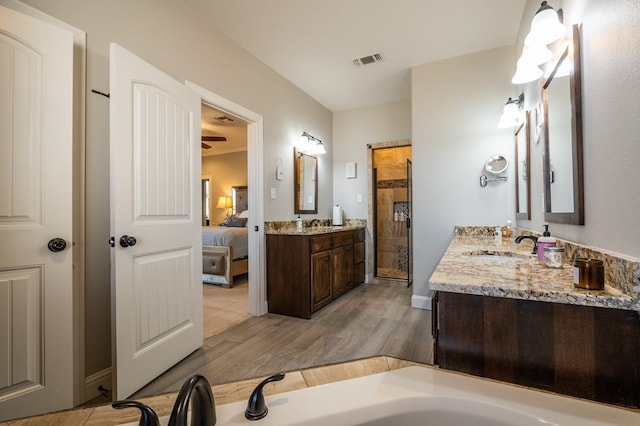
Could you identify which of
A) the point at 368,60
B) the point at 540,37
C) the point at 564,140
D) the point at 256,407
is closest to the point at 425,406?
the point at 256,407

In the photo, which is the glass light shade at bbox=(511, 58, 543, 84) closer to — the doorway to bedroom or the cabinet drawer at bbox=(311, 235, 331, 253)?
the cabinet drawer at bbox=(311, 235, 331, 253)

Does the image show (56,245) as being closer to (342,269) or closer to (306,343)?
(306,343)

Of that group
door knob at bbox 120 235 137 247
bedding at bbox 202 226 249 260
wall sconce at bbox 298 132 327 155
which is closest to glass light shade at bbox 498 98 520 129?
wall sconce at bbox 298 132 327 155

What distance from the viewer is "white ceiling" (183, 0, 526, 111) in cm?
217

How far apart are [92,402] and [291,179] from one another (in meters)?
2.58

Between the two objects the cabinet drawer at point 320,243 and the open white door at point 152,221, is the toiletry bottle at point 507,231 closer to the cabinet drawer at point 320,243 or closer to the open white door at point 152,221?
the cabinet drawer at point 320,243

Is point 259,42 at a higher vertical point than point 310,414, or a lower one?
higher

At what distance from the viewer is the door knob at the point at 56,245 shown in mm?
1340

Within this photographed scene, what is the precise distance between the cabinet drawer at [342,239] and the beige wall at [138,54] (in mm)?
785

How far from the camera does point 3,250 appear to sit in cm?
122

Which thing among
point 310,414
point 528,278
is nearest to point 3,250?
point 310,414

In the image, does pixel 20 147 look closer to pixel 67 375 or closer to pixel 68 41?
pixel 68 41

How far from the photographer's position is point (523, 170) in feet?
7.57

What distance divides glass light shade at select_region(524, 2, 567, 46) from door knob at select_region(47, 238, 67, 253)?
2.49 m
